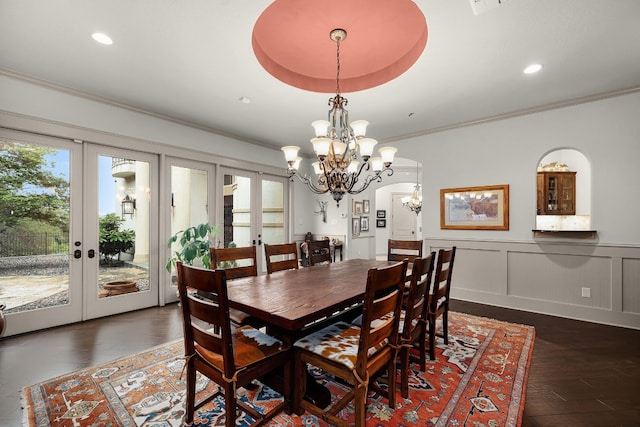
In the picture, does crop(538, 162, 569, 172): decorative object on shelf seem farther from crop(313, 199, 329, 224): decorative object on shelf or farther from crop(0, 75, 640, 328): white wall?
crop(313, 199, 329, 224): decorative object on shelf

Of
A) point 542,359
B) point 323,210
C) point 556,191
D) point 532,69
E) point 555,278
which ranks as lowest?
point 542,359

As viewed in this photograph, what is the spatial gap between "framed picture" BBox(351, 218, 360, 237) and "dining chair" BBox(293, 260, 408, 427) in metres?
4.46

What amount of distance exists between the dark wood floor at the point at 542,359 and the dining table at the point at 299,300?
1.26 meters

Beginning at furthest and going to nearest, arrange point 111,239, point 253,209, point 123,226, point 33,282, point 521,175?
point 253,209, point 521,175, point 123,226, point 111,239, point 33,282

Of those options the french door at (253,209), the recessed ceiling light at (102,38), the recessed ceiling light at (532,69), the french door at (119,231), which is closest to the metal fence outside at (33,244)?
the french door at (119,231)

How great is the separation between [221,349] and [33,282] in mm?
3081

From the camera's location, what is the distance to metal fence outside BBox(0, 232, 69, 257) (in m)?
2.95

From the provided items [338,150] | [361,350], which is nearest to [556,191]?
[338,150]

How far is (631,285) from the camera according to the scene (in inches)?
131

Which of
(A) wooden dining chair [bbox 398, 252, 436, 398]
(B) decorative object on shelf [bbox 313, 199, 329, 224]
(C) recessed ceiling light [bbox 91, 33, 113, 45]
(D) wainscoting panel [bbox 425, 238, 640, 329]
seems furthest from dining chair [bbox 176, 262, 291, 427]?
(B) decorative object on shelf [bbox 313, 199, 329, 224]

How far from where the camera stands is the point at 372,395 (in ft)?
6.49

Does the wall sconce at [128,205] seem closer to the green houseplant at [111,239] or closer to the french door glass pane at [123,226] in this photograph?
the french door glass pane at [123,226]

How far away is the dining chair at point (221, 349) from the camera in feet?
4.54

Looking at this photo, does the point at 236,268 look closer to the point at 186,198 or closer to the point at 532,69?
the point at 186,198
